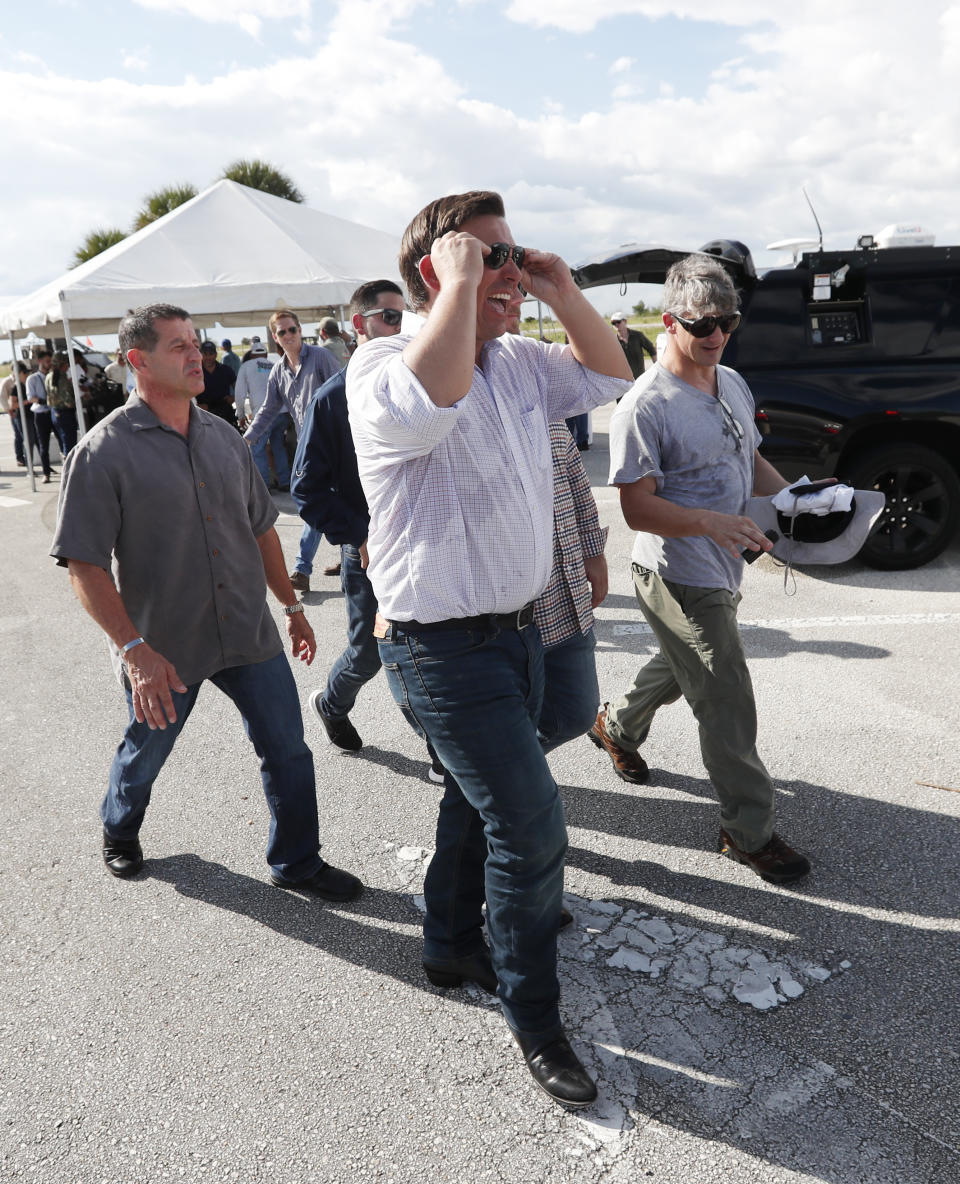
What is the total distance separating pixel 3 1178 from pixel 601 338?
7.92 ft

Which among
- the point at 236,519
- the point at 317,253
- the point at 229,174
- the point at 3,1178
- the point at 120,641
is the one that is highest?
the point at 229,174

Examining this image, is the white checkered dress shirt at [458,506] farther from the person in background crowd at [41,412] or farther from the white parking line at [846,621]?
the person in background crowd at [41,412]

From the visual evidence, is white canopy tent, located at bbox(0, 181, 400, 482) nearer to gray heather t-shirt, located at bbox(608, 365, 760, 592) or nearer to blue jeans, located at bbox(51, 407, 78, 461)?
blue jeans, located at bbox(51, 407, 78, 461)

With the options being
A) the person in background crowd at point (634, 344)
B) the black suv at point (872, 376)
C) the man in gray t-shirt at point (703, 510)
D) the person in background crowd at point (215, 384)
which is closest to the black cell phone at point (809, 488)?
the man in gray t-shirt at point (703, 510)

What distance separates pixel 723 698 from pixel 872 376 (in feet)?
14.4

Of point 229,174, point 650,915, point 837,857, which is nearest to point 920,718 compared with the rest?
point 837,857

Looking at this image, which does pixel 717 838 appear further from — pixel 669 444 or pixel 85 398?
pixel 85 398

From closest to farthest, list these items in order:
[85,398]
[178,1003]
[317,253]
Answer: [178,1003] → [317,253] → [85,398]

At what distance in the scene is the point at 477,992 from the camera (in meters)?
2.65

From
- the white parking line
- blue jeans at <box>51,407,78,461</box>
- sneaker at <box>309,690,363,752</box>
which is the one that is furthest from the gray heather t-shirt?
blue jeans at <box>51,407,78,461</box>

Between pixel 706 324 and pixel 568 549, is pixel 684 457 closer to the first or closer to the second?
pixel 706 324

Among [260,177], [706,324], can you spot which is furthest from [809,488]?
[260,177]

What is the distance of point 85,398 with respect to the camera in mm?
16031

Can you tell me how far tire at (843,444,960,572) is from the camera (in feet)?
21.4
